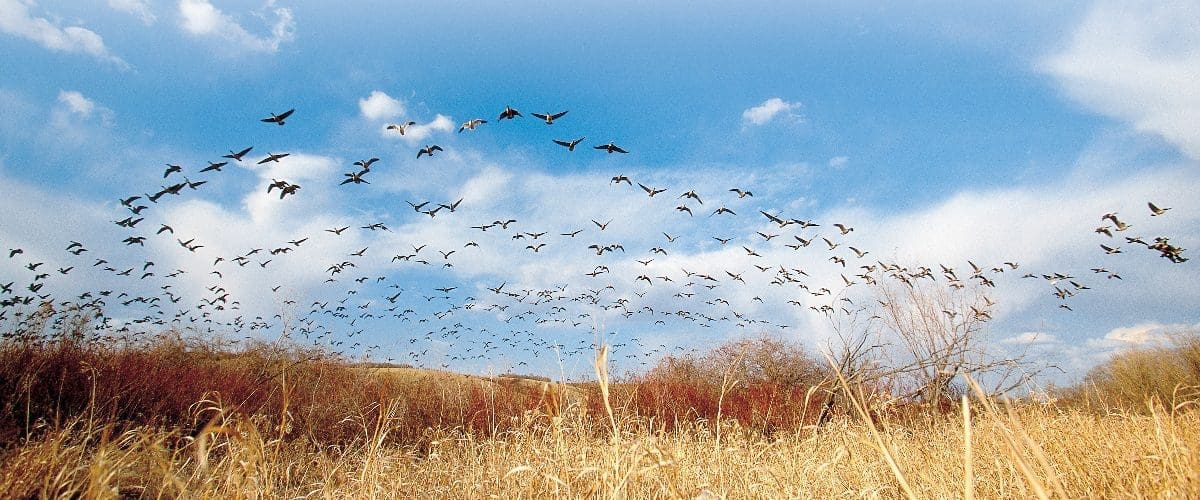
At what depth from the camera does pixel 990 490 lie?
6.11 meters

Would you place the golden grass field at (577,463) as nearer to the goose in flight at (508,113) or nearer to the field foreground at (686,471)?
the field foreground at (686,471)

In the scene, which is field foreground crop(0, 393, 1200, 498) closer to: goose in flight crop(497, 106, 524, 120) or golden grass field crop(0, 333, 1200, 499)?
golden grass field crop(0, 333, 1200, 499)

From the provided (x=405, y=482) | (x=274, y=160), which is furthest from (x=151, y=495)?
(x=274, y=160)

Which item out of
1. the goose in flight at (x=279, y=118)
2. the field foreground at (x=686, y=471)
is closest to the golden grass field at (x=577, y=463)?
the field foreground at (x=686, y=471)

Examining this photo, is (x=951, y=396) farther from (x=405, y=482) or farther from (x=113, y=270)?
(x=113, y=270)

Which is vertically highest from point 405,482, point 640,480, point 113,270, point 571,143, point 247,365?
point 571,143

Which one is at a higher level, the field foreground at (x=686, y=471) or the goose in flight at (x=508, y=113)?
the goose in flight at (x=508, y=113)

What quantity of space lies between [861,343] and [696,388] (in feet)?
18.1

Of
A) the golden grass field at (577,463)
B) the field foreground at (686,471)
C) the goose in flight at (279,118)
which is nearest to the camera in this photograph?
the golden grass field at (577,463)

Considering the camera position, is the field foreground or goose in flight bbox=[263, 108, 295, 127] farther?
goose in flight bbox=[263, 108, 295, 127]

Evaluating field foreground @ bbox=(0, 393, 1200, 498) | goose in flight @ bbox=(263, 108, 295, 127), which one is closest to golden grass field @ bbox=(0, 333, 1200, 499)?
field foreground @ bbox=(0, 393, 1200, 498)

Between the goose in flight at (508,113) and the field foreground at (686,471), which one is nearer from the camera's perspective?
the field foreground at (686,471)

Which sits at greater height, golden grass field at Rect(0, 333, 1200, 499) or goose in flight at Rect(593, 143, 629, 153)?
goose in flight at Rect(593, 143, 629, 153)

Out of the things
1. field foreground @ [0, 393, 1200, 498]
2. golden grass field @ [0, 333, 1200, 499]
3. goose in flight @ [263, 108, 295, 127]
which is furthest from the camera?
goose in flight @ [263, 108, 295, 127]
